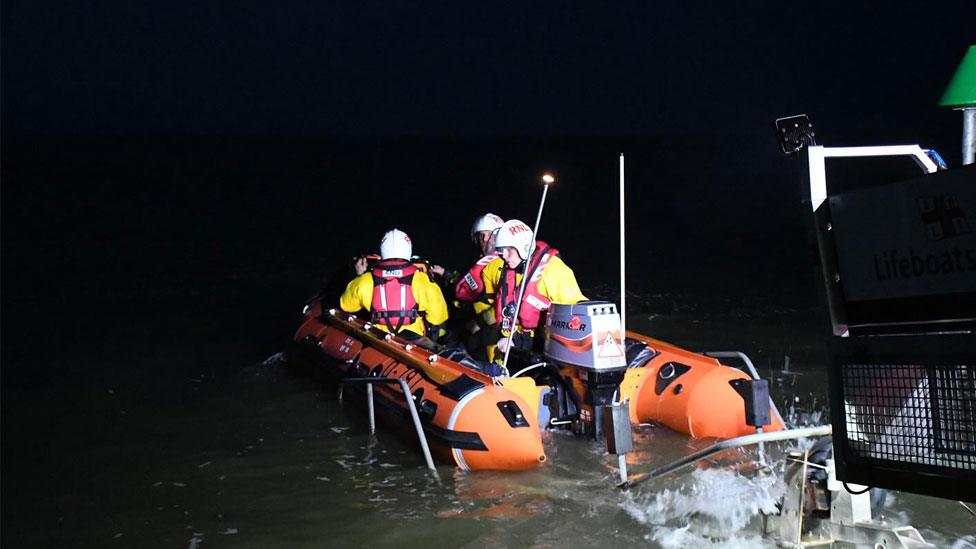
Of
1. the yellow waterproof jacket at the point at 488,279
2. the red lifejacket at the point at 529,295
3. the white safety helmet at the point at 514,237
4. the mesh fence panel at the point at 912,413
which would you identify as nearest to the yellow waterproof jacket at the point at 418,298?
the yellow waterproof jacket at the point at 488,279

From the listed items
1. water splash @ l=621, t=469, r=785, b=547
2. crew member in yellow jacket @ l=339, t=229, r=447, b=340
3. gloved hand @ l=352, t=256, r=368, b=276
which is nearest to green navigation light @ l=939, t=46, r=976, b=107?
water splash @ l=621, t=469, r=785, b=547

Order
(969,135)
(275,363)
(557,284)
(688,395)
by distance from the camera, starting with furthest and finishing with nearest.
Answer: (275,363)
(557,284)
(688,395)
(969,135)

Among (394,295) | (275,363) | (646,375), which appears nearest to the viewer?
(646,375)

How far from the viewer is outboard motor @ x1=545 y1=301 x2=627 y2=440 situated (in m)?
4.60

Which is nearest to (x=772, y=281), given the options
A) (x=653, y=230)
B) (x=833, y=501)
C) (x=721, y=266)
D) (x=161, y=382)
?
(x=721, y=266)

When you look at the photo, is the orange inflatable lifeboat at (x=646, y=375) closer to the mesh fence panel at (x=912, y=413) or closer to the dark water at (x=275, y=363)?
the dark water at (x=275, y=363)

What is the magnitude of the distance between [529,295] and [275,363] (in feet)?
10.5

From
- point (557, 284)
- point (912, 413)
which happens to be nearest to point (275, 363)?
point (557, 284)

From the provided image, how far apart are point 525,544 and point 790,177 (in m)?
21.9

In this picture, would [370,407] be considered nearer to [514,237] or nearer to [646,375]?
[514,237]

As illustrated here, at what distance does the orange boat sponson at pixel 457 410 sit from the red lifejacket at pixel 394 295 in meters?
0.52

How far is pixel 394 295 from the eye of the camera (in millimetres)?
6324

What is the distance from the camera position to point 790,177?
941 inches

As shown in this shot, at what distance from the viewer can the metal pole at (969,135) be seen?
8.81 feet
